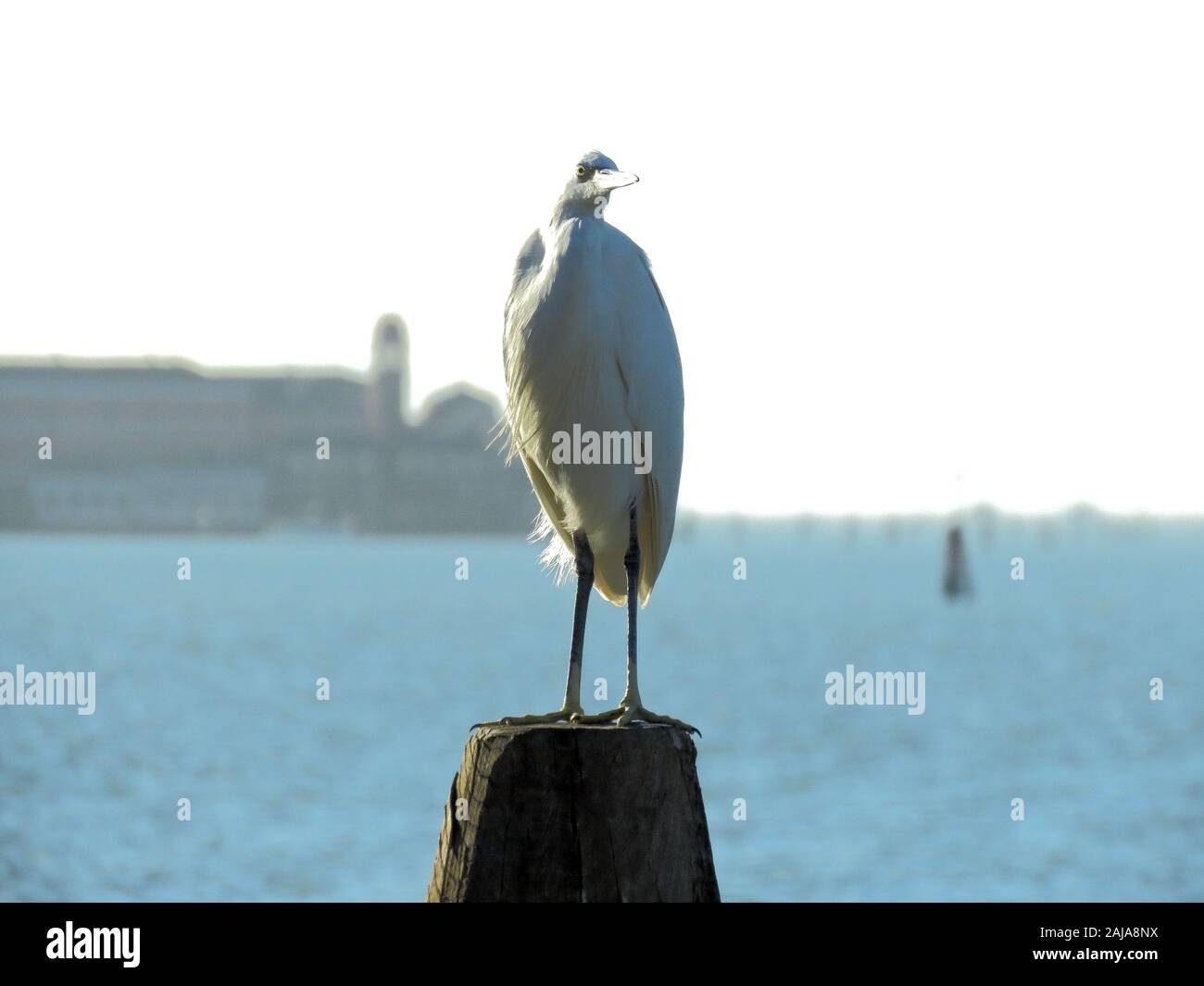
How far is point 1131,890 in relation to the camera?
A: 22.0 m

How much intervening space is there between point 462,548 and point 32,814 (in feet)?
517

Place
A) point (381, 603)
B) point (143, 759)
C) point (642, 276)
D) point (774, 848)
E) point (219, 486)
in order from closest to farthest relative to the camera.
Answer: point (642, 276) → point (774, 848) → point (143, 759) → point (381, 603) → point (219, 486)

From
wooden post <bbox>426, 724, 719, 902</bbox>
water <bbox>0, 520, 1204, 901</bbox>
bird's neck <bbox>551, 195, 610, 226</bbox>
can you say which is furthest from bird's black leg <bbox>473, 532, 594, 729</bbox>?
water <bbox>0, 520, 1204, 901</bbox>

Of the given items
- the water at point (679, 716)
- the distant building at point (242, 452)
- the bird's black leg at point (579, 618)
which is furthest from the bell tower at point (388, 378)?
the bird's black leg at point (579, 618)

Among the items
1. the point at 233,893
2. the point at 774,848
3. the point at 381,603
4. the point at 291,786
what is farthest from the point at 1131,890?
the point at 381,603

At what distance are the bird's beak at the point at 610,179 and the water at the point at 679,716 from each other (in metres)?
16.1

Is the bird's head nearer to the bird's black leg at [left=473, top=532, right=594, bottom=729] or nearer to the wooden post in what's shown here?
the bird's black leg at [left=473, top=532, right=594, bottom=729]

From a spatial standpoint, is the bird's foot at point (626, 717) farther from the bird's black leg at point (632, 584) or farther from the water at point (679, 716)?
the water at point (679, 716)

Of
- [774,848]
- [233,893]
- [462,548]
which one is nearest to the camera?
[233,893]

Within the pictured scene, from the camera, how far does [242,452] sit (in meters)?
146

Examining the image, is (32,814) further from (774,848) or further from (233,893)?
(774,848)

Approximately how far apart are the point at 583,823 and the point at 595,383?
167cm

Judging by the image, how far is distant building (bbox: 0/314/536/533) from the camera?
141m

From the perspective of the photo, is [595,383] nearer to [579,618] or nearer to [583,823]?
[579,618]
